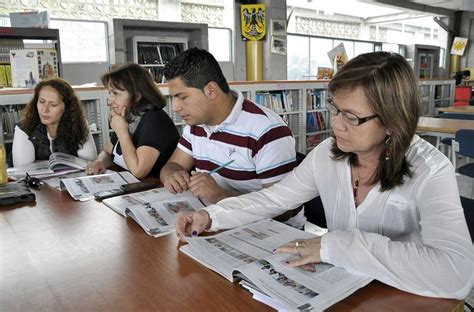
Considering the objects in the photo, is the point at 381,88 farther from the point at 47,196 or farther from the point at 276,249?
the point at 47,196

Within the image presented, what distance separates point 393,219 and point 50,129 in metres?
2.14

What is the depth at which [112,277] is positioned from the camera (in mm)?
932

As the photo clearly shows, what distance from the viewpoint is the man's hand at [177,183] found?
1.55 metres

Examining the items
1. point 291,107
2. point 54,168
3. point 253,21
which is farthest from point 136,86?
point 253,21

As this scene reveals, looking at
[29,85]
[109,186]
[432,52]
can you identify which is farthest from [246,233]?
[432,52]

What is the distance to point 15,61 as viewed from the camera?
3.46m

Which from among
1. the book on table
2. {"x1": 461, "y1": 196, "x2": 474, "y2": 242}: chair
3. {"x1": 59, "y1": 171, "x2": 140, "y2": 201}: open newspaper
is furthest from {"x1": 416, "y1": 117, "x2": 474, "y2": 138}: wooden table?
the book on table

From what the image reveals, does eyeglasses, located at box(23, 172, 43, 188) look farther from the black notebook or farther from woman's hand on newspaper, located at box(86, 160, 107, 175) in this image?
woman's hand on newspaper, located at box(86, 160, 107, 175)

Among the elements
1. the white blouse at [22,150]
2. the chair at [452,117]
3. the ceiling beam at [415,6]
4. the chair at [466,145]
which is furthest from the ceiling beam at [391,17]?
the white blouse at [22,150]

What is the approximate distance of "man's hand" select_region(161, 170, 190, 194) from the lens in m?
1.55

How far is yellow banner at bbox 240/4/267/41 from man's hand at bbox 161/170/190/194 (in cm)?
567

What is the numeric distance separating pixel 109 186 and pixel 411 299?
50.3 inches

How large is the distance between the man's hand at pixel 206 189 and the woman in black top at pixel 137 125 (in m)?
0.56

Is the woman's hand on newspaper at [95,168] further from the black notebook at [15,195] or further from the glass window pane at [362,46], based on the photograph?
the glass window pane at [362,46]
